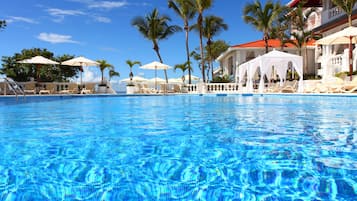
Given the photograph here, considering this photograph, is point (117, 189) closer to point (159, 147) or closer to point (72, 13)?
point (159, 147)

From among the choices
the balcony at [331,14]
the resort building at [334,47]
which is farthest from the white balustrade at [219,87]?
the balcony at [331,14]

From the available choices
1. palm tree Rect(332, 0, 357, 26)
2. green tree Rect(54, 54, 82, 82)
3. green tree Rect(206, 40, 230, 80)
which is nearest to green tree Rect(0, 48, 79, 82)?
green tree Rect(54, 54, 82, 82)

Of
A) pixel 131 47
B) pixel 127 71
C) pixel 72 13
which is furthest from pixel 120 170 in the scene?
pixel 131 47

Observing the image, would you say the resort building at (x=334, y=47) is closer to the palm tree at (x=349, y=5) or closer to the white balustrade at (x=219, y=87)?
the palm tree at (x=349, y=5)

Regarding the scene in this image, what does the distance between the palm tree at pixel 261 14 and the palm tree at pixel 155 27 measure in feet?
25.9

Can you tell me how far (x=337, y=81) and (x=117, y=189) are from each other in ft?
51.4

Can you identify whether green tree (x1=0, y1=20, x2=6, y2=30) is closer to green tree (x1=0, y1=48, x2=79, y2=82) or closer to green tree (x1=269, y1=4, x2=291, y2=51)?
green tree (x1=0, y1=48, x2=79, y2=82)

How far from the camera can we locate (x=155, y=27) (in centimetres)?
2984

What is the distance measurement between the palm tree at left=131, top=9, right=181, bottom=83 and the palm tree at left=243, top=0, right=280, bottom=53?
791 cm

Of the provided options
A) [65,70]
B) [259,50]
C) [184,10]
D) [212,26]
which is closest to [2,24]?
[65,70]

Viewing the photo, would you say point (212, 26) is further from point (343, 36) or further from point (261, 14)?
point (343, 36)

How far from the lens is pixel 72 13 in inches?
1219

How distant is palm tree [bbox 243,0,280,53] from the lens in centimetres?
2522

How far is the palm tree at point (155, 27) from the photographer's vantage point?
98.1 ft
